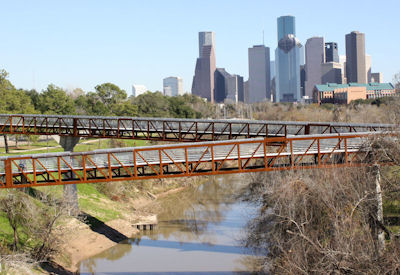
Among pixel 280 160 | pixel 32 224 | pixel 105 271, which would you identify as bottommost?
pixel 105 271

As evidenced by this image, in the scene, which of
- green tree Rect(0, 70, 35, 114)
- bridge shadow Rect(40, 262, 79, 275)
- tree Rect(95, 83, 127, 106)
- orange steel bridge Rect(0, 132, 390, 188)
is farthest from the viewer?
tree Rect(95, 83, 127, 106)

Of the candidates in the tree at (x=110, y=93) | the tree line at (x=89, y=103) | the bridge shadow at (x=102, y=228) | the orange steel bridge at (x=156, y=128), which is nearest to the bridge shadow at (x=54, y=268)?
the bridge shadow at (x=102, y=228)

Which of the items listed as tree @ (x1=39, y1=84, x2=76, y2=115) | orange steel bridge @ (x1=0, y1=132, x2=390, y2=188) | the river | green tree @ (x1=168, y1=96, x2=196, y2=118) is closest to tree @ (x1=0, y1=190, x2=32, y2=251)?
Answer: orange steel bridge @ (x1=0, y1=132, x2=390, y2=188)

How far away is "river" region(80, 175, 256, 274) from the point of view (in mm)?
37366

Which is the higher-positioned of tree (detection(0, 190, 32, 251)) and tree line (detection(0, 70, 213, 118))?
tree line (detection(0, 70, 213, 118))

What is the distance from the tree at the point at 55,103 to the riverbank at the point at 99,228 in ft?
92.9

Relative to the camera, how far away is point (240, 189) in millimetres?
63031

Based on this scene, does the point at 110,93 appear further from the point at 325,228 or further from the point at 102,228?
the point at 325,228

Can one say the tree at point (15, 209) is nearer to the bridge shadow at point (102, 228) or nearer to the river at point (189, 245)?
the river at point (189, 245)

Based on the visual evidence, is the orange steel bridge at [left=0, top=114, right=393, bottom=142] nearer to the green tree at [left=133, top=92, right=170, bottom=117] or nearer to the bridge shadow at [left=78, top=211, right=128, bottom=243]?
the bridge shadow at [left=78, top=211, right=128, bottom=243]

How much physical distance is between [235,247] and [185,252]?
3995 mm

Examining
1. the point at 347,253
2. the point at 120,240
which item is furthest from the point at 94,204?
the point at 347,253

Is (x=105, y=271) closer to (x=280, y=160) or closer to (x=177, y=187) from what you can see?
(x=280, y=160)

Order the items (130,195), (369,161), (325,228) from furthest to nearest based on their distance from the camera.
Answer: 1. (130,195)
2. (369,161)
3. (325,228)
